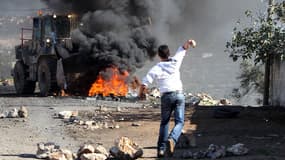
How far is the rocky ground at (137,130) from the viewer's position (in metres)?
10.3

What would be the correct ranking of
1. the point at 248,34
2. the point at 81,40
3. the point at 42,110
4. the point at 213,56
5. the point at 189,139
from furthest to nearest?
the point at 213,56 < the point at 81,40 < the point at 42,110 < the point at 248,34 < the point at 189,139

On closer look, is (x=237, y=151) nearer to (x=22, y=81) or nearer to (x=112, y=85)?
(x=112, y=85)

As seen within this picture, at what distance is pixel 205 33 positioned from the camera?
30.6m

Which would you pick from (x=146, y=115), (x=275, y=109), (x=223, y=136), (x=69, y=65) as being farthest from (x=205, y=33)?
(x=223, y=136)

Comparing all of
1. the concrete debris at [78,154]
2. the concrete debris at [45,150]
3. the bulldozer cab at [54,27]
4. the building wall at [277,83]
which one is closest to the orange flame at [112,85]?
the bulldozer cab at [54,27]

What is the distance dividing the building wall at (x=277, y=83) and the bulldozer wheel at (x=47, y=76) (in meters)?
9.32

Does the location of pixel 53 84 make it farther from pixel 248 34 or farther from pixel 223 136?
pixel 223 136

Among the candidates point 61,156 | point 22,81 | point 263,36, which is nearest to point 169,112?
point 61,156

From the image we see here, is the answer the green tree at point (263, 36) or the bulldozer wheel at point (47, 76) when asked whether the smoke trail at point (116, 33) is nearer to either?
the bulldozer wheel at point (47, 76)

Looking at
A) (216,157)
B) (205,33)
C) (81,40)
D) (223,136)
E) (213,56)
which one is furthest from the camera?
(213,56)

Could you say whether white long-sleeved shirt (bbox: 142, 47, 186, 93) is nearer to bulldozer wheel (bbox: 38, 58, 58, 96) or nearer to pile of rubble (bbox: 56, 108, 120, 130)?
pile of rubble (bbox: 56, 108, 120, 130)

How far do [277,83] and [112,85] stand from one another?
6898mm

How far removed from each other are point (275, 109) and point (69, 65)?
32.0ft

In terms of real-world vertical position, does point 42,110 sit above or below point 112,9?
below
